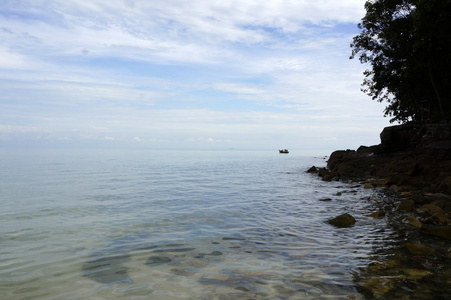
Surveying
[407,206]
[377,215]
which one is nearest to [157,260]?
[377,215]

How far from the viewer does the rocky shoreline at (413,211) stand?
15.4ft

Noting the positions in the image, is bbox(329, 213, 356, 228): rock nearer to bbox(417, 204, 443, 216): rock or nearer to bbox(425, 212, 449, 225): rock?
bbox(425, 212, 449, 225): rock

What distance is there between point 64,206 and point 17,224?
3.16 m

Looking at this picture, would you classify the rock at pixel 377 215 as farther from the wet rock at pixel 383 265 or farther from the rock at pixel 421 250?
the wet rock at pixel 383 265

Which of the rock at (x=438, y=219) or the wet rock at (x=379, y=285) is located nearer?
the wet rock at (x=379, y=285)

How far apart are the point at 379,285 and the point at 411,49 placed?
2654cm

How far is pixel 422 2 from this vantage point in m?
18.4

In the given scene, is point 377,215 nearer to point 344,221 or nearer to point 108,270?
point 344,221

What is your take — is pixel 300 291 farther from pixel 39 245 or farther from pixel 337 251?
pixel 39 245

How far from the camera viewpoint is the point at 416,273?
16.6 feet

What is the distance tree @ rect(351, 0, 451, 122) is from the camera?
67.1 feet

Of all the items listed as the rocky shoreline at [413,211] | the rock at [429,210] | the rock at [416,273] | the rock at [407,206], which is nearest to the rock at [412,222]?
the rocky shoreline at [413,211]

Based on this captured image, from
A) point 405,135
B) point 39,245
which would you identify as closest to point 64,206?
point 39,245

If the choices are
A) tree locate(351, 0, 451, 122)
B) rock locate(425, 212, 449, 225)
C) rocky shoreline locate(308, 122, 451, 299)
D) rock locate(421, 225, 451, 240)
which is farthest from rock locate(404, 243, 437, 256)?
tree locate(351, 0, 451, 122)
